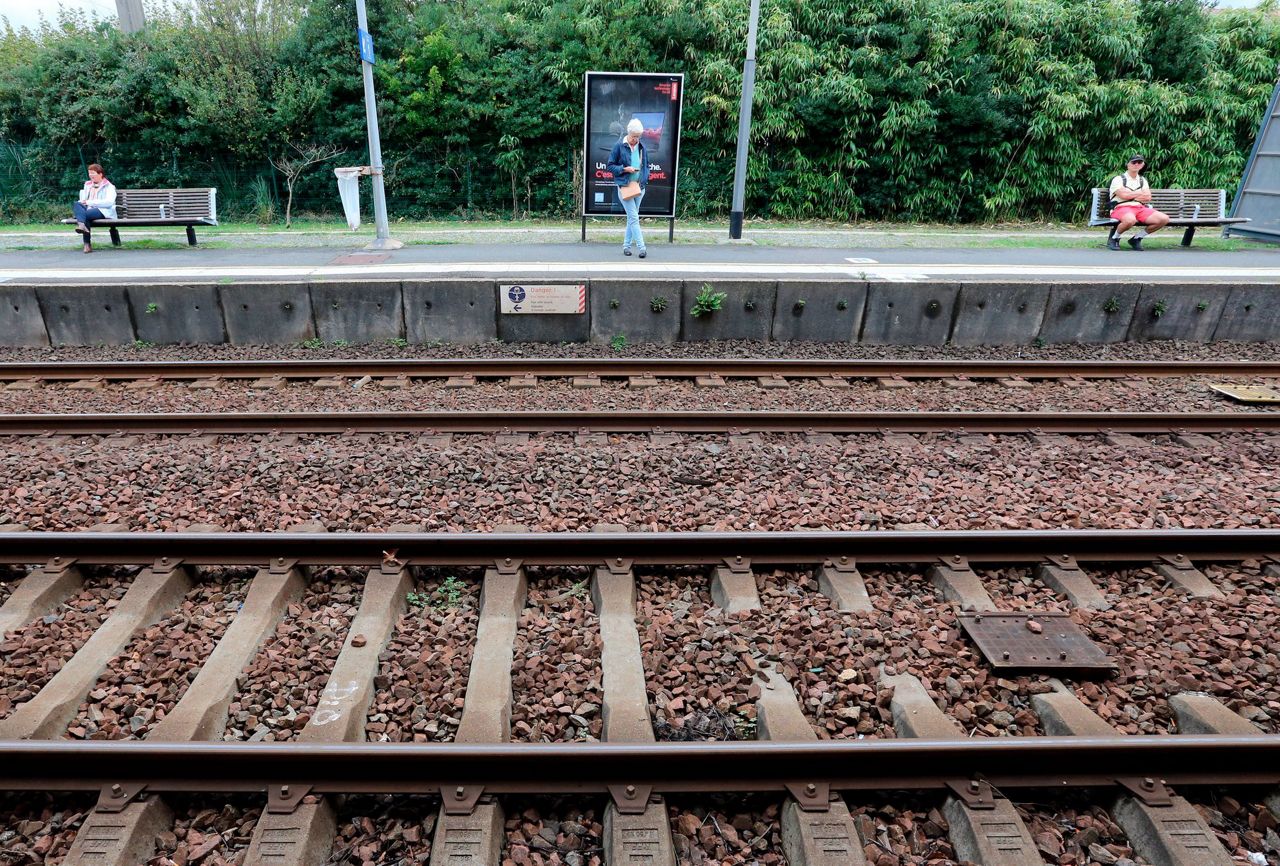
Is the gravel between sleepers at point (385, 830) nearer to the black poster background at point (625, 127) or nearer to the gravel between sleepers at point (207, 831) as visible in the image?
the gravel between sleepers at point (207, 831)

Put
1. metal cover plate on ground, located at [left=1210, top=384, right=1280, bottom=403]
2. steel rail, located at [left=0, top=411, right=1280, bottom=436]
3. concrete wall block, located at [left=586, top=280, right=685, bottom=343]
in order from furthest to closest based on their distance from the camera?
concrete wall block, located at [left=586, top=280, right=685, bottom=343]
metal cover plate on ground, located at [left=1210, top=384, right=1280, bottom=403]
steel rail, located at [left=0, top=411, right=1280, bottom=436]

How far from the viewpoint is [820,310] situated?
9383 mm

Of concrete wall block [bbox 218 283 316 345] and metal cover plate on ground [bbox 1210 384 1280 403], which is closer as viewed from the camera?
metal cover plate on ground [bbox 1210 384 1280 403]

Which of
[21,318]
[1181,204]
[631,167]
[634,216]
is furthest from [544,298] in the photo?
[1181,204]

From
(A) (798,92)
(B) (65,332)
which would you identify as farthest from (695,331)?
(A) (798,92)

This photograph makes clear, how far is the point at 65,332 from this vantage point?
30.0 feet

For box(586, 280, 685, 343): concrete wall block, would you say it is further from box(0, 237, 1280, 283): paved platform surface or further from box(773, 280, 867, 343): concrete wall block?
box(773, 280, 867, 343): concrete wall block

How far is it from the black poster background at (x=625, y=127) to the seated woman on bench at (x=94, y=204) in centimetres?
830

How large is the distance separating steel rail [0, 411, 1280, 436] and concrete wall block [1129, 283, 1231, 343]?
13.6ft

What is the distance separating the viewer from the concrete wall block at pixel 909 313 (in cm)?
940

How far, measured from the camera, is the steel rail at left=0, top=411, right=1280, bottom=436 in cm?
616

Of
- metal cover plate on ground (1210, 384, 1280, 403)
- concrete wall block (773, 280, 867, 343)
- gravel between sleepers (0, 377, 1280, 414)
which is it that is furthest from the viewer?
concrete wall block (773, 280, 867, 343)

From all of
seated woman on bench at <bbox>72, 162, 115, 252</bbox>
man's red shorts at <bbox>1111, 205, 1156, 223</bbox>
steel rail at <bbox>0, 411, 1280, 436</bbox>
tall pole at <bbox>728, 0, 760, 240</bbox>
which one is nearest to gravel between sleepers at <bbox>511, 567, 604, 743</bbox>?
steel rail at <bbox>0, 411, 1280, 436</bbox>

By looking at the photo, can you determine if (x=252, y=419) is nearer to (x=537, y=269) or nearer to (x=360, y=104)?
(x=537, y=269)
